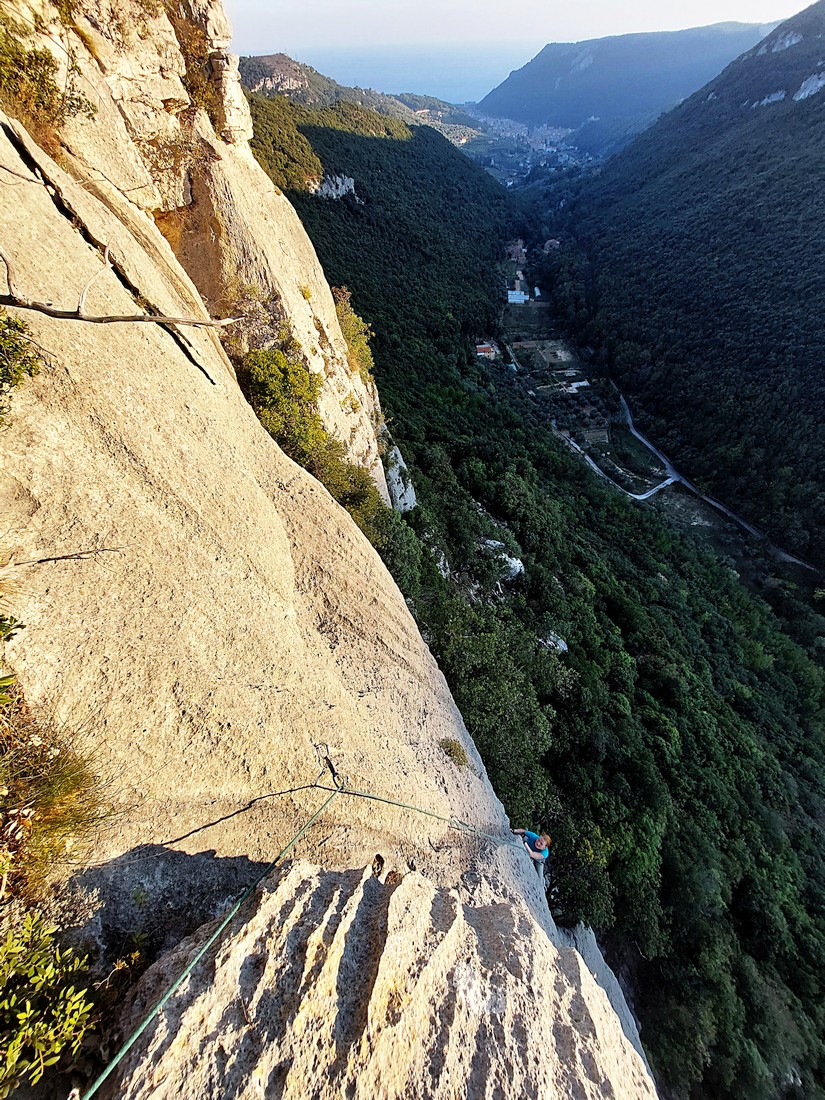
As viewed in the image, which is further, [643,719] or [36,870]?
[643,719]

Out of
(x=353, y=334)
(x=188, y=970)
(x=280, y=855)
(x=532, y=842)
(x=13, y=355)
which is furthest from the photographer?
(x=353, y=334)

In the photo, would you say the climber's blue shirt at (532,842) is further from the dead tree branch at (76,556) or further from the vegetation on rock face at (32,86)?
the vegetation on rock face at (32,86)

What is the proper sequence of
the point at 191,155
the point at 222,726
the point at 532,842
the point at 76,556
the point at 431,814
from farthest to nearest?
1. the point at 532,842
2. the point at 191,155
3. the point at 431,814
4. the point at 222,726
5. the point at 76,556

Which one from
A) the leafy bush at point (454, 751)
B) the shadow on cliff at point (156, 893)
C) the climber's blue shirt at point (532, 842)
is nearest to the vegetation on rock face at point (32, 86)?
the shadow on cliff at point (156, 893)

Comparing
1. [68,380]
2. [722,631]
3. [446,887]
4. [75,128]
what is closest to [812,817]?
[722,631]

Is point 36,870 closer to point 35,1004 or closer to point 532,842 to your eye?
point 35,1004

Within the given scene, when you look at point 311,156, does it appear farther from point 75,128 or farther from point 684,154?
point 684,154

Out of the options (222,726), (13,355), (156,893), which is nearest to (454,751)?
(222,726)

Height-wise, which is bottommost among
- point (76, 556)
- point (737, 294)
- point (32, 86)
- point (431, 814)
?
point (431, 814)
